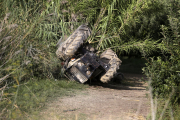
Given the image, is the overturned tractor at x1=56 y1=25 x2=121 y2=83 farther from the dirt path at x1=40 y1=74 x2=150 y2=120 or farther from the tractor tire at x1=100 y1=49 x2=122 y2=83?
the dirt path at x1=40 y1=74 x2=150 y2=120

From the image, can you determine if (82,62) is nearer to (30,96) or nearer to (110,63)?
(110,63)

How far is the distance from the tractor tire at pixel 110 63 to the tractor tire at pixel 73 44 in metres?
0.91

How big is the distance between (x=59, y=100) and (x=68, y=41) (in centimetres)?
237

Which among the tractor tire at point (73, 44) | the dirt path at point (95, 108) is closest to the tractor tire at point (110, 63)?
the tractor tire at point (73, 44)

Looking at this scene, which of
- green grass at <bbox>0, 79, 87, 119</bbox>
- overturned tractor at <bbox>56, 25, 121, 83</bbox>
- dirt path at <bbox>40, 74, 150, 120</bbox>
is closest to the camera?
green grass at <bbox>0, 79, 87, 119</bbox>

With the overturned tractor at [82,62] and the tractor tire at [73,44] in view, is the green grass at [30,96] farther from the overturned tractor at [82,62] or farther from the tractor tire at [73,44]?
the tractor tire at [73,44]

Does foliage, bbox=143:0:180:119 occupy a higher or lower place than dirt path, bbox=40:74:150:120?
higher

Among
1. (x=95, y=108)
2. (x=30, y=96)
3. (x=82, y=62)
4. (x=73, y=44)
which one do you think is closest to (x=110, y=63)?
(x=82, y=62)

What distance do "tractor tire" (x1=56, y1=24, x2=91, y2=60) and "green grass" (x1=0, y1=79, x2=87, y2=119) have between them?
81cm

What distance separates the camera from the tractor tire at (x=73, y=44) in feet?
20.1

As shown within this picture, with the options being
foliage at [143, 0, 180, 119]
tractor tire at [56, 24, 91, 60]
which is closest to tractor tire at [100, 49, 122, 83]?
tractor tire at [56, 24, 91, 60]

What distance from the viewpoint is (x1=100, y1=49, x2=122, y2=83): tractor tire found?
6.19 meters

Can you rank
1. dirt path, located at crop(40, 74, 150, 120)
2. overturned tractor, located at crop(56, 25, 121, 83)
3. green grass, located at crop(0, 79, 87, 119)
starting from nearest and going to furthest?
1. green grass, located at crop(0, 79, 87, 119)
2. dirt path, located at crop(40, 74, 150, 120)
3. overturned tractor, located at crop(56, 25, 121, 83)

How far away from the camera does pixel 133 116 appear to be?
368cm
